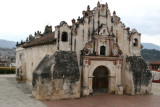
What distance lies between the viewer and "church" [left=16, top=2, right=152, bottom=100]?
1580 centimetres

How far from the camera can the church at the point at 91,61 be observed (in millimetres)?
15805

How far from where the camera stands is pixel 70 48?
17375 millimetres

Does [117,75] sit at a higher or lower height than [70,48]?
lower

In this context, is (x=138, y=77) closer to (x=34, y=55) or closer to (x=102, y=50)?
(x=102, y=50)

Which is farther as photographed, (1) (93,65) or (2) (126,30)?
(2) (126,30)

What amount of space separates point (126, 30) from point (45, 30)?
45.4 ft

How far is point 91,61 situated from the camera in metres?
17.8

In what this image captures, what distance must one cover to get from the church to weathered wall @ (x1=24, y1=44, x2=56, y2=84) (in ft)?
0.33

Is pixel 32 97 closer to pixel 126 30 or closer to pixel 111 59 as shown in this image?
pixel 111 59

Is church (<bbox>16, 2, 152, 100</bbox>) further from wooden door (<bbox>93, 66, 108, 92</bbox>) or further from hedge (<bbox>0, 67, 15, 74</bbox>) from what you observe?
hedge (<bbox>0, 67, 15, 74</bbox>)

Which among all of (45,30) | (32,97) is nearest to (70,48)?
(32,97)

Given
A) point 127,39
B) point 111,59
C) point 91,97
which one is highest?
point 127,39

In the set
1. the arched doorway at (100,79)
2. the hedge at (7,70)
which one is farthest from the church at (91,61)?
the hedge at (7,70)

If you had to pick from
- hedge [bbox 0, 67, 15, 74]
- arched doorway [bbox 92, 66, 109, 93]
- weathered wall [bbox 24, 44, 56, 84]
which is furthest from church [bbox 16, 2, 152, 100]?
hedge [bbox 0, 67, 15, 74]
